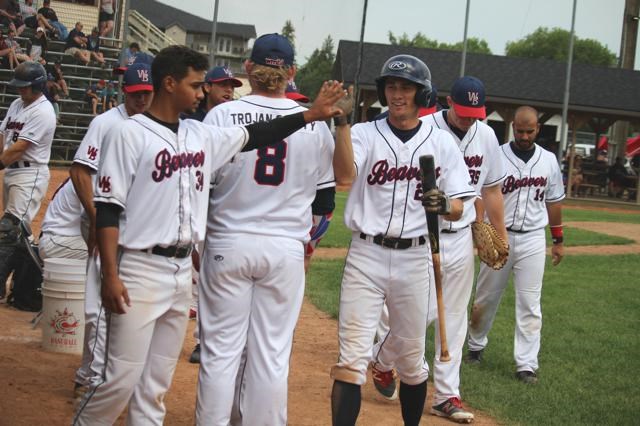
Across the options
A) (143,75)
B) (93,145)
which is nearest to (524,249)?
(143,75)

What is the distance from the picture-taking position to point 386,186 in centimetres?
516

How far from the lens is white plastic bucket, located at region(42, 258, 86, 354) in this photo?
676cm

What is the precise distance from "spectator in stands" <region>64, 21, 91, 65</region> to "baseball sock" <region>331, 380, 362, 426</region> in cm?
2218

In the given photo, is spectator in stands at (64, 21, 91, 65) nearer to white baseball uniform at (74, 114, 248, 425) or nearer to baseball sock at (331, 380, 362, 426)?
baseball sock at (331, 380, 362, 426)

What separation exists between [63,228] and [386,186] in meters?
2.91

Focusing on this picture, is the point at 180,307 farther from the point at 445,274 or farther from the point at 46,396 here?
the point at 445,274

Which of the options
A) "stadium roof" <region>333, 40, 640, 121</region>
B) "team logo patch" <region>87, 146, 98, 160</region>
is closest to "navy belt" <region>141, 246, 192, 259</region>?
"team logo patch" <region>87, 146, 98, 160</region>

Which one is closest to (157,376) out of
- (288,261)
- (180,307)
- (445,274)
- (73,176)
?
(180,307)

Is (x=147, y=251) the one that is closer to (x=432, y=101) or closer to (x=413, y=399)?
(x=413, y=399)

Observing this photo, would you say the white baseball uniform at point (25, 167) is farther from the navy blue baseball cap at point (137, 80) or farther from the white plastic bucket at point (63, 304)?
the navy blue baseball cap at point (137, 80)

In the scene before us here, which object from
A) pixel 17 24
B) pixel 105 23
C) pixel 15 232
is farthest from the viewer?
pixel 105 23

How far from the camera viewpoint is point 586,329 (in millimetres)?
10312

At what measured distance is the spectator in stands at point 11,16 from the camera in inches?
957

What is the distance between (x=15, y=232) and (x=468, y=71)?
37.0m
